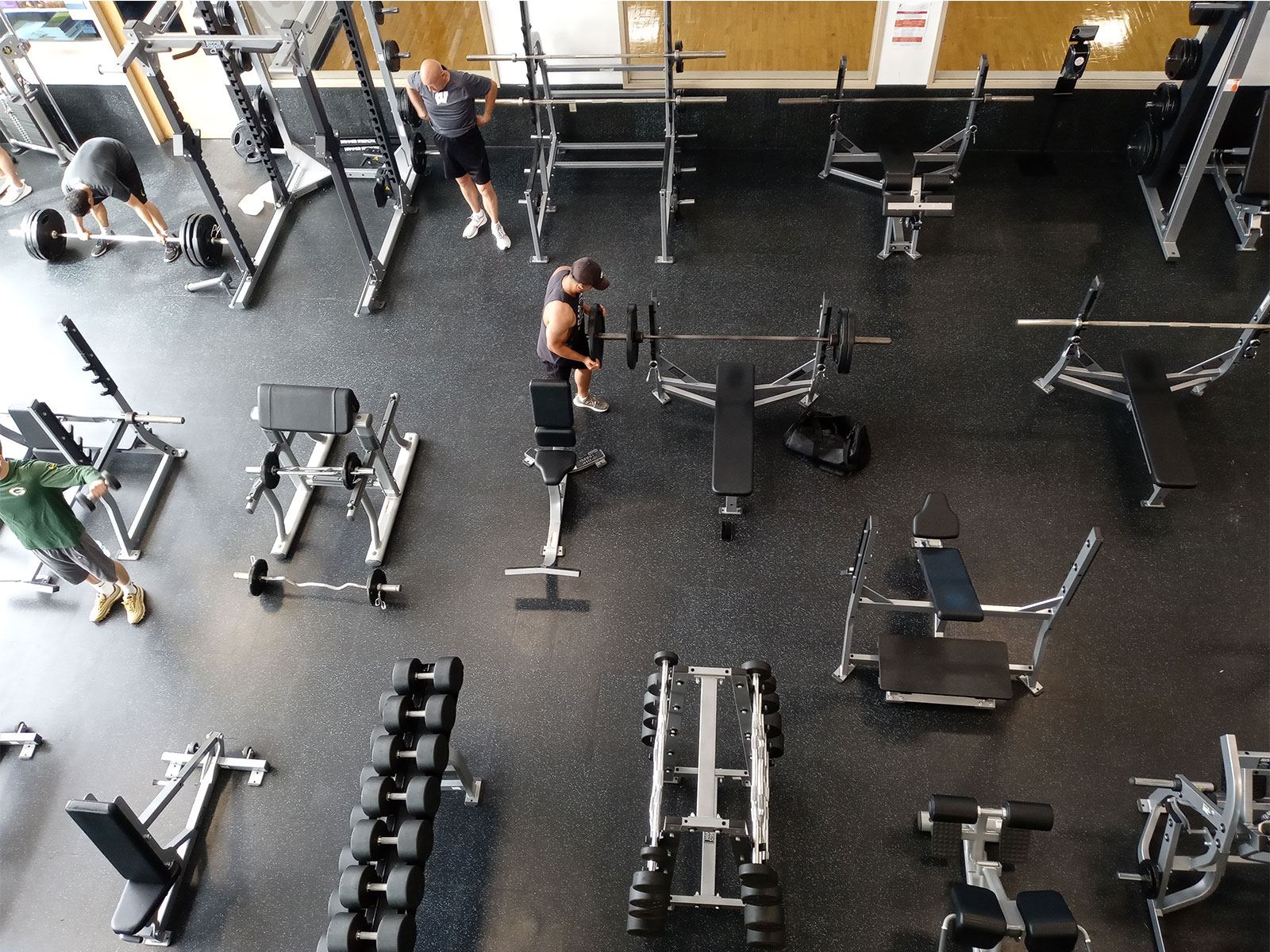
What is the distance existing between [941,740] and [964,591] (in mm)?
660

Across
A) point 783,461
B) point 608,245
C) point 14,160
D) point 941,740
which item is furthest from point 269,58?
point 941,740

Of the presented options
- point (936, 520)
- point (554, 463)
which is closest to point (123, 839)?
point (554, 463)

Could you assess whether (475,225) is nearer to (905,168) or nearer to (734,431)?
(734,431)

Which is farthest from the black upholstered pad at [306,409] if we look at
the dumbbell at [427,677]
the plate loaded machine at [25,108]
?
the plate loaded machine at [25,108]

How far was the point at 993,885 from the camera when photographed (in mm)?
3453

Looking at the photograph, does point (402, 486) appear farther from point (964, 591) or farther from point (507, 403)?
point (964, 591)

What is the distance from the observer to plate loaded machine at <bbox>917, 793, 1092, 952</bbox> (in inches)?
120

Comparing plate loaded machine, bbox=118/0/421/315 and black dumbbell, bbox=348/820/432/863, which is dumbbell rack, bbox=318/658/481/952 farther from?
plate loaded machine, bbox=118/0/421/315

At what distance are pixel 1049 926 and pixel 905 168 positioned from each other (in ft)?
14.9

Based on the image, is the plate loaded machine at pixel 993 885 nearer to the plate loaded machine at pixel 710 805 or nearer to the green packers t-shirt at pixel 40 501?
the plate loaded machine at pixel 710 805

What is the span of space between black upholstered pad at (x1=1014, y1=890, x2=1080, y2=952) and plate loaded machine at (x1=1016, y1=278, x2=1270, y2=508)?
2283 mm

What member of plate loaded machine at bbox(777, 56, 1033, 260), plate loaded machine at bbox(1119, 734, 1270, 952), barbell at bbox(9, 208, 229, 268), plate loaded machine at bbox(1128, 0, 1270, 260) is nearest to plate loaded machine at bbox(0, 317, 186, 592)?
barbell at bbox(9, 208, 229, 268)

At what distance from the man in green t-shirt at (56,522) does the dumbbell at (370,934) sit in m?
2.23

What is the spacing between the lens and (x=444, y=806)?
3910mm
